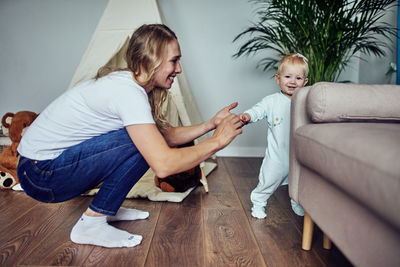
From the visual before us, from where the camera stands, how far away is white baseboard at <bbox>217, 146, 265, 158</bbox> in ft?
9.99

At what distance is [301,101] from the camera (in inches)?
43.1

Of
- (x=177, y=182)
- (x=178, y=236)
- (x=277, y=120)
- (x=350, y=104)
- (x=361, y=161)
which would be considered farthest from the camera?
(x=177, y=182)

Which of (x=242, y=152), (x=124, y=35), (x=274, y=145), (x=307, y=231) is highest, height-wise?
(x=124, y=35)

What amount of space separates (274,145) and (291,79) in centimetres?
33

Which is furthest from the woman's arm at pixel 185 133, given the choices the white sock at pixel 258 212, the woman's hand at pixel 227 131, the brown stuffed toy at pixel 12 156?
the brown stuffed toy at pixel 12 156

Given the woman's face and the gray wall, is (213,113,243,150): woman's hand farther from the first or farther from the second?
the gray wall

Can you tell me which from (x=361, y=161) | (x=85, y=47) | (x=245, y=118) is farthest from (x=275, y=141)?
(x=85, y=47)

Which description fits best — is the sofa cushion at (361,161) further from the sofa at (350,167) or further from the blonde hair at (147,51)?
the blonde hair at (147,51)

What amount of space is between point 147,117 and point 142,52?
0.25 m

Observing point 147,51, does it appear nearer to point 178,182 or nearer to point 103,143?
point 103,143

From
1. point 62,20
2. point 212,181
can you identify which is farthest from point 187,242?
point 62,20

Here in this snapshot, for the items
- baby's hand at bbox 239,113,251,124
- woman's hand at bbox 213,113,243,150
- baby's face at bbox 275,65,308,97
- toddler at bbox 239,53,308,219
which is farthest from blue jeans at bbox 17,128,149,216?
baby's face at bbox 275,65,308,97

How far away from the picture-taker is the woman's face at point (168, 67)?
1130mm

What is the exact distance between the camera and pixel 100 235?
1178 millimetres
